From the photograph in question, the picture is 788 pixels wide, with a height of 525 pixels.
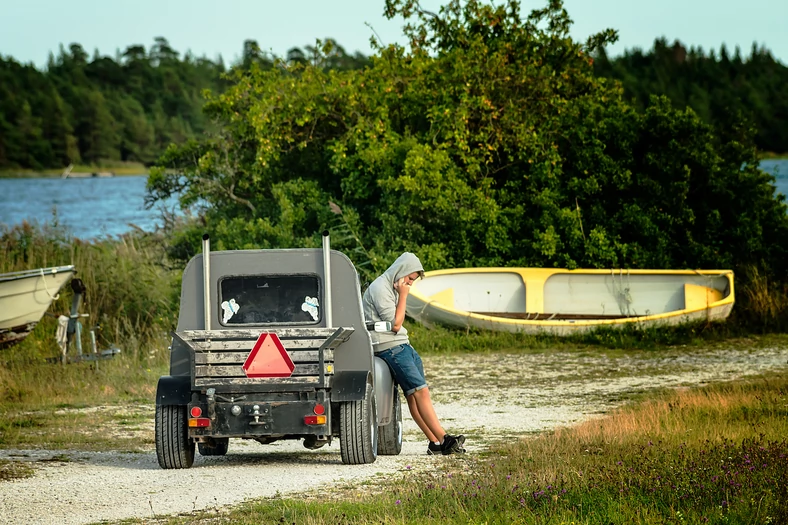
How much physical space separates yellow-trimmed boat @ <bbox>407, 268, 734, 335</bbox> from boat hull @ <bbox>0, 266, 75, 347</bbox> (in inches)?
262

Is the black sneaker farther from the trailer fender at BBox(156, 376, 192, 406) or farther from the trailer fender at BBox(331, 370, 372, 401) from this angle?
the trailer fender at BBox(156, 376, 192, 406)

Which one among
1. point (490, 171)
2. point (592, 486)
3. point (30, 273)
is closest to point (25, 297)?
point (30, 273)

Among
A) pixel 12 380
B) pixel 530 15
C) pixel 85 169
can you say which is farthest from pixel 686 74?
pixel 12 380

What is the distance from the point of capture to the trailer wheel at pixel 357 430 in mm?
9430

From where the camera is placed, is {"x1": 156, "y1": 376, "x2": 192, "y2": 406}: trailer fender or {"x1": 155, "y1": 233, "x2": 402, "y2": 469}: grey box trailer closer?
{"x1": 155, "y1": 233, "x2": 402, "y2": 469}: grey box trailer

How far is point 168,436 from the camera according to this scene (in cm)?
956

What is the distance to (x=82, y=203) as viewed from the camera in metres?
87.3

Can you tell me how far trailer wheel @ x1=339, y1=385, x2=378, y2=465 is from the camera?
943 cm

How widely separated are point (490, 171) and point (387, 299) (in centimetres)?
1429

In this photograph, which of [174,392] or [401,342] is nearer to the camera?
[174,392]

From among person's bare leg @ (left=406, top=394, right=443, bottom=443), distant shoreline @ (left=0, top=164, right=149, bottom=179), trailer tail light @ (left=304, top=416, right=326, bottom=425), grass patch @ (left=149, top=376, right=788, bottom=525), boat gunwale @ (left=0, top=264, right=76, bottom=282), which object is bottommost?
grass patch @ (left=149, top=376, right=788, bottom=525)

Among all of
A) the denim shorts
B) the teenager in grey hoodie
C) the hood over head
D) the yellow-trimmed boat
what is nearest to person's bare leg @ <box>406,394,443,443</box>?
the teenager in grey hoodie

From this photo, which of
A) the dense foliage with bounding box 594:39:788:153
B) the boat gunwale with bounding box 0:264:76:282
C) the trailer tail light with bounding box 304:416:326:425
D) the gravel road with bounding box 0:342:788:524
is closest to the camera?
the gravel road with bounding box 0:342:788:524

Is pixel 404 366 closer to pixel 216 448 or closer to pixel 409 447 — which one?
pixel 409 447
